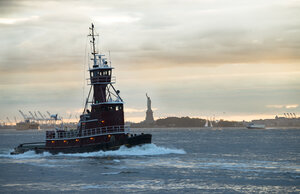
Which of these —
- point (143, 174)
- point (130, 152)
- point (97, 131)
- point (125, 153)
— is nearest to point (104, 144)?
point (97, 131)

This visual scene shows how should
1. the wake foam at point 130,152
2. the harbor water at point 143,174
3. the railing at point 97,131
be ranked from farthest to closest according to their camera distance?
the railing at point 97,131
the wake foam at point 130,152
the harbor water at point 143,174

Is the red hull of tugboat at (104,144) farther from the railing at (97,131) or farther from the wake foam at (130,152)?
the railing at (97,131)

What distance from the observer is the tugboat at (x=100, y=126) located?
64.6 meters

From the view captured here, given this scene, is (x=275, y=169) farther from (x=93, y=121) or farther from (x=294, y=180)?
(x=93, y=121)

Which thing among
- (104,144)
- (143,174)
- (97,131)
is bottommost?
(143,174)

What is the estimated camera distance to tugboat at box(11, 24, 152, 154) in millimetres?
64562

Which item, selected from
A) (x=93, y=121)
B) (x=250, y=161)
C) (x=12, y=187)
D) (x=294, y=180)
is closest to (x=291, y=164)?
(x=250, y=161)

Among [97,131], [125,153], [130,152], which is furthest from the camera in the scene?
[130,152]

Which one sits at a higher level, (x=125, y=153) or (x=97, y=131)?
(x=97, y=131)

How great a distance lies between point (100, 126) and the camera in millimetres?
65062

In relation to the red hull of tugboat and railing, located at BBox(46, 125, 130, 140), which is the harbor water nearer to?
the red hull of tugboat

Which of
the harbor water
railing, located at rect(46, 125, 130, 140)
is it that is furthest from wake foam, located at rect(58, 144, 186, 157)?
railing, located at rect(46, 125, 130, 140)

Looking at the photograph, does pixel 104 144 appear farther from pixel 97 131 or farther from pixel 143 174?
pixel 143 174

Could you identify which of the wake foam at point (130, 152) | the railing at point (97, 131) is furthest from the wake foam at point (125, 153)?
the railing at point (97, 131)
